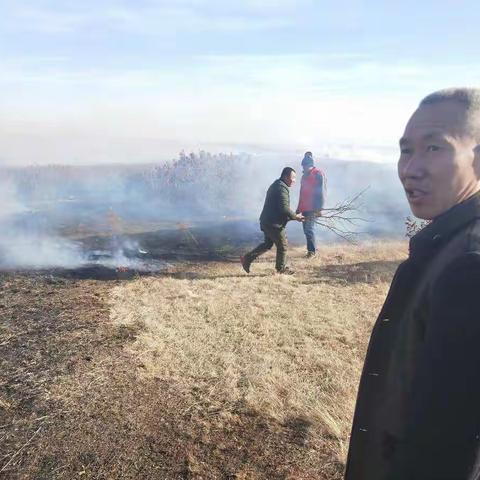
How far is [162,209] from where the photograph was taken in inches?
628

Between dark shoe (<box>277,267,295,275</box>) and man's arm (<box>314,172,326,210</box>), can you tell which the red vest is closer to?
man's arm (<box>314,172,326,210</box>)

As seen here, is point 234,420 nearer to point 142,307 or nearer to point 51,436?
point 51,436

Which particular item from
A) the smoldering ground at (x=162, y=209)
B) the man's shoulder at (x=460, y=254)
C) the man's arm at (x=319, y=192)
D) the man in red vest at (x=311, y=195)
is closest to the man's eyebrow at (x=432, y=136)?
the man's shoulder at (x=460, y=254)

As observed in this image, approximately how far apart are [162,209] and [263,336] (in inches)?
432

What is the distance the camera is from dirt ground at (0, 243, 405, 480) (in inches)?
132

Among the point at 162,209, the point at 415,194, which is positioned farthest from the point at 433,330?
the point at 162,209

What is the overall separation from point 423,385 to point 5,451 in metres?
3.47

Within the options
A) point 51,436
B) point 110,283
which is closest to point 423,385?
point 51,436

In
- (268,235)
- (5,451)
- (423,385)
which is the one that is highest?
(423,385)

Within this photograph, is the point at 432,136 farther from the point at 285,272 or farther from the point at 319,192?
the point at 319,192

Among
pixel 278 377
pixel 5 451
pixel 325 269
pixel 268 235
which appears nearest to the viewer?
pixel 5 451

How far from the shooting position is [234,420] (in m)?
3.96

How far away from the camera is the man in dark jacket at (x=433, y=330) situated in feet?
3.78

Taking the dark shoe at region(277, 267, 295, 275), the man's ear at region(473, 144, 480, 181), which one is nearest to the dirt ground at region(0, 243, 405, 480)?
the dark shoe at region(277, 267, 295, 275)
